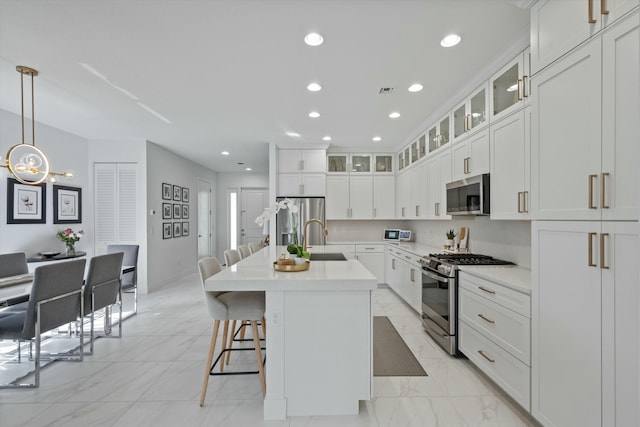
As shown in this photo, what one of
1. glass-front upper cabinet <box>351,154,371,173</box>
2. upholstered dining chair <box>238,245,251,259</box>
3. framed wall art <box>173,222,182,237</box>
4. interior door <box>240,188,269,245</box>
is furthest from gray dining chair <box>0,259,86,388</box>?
interior door <box>240,188,269,245</box>

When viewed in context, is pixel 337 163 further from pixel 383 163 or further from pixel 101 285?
pixel 101 285

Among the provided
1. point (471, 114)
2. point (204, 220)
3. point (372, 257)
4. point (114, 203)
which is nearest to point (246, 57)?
point (471, 114)

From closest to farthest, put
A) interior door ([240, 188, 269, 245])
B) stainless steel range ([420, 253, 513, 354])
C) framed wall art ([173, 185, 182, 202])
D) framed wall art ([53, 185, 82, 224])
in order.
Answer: stainless steel range ([420, 253, 513, 354])
framed wall art ([53, 185, 82, 224])
framed wall art ([173, 185, 182, 202])
interior door ([240, 188, 269, 245])

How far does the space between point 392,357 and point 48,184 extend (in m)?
5.24

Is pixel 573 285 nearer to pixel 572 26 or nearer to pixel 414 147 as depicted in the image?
pixel 572 26

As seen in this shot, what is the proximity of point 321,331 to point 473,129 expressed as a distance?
2477mm

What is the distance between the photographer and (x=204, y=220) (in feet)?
26.8

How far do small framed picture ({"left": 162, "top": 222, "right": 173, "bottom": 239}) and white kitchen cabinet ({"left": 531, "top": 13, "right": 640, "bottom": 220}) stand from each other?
5.89m

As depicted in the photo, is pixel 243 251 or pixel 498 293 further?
pixel 243 251

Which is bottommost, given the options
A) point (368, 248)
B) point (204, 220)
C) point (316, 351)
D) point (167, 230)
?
point (316, 351)

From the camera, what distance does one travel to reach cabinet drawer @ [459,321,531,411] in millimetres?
1870

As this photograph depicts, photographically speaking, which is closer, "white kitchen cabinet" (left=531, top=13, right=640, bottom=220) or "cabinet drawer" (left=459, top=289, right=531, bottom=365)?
"white kitchen cabinet" (left=531, top=13, right=640, bottom=220)

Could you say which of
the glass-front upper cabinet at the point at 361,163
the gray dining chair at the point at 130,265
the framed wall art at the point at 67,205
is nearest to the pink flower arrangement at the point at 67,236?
the framed wall art at the point at 67,205

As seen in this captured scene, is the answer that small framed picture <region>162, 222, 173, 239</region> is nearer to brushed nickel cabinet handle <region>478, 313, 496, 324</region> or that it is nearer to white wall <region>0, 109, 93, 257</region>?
white wall <region>0, 109, 93, 257</region>
